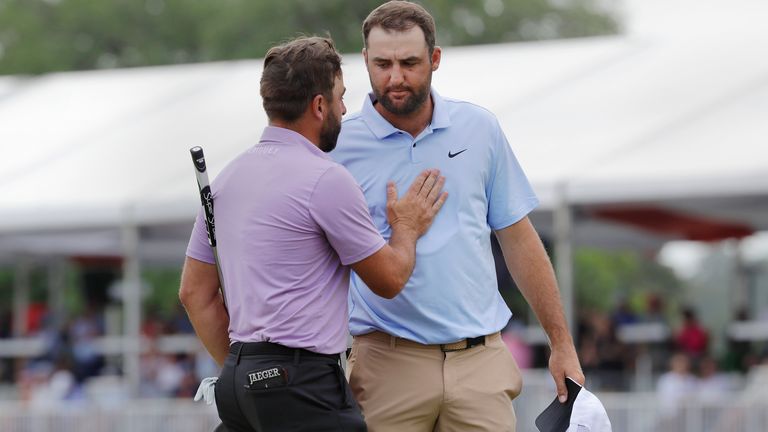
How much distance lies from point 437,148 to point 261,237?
Result: 69 centimetres

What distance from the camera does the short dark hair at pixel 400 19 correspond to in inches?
174

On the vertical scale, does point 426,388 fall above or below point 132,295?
above

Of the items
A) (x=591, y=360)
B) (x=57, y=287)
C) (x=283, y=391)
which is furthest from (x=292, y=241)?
(x=57, y=287)

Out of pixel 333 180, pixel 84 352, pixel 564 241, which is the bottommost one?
pixel 84 352

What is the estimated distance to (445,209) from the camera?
4406 millimetres

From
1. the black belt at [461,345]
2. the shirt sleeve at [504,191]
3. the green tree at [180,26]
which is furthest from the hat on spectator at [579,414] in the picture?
the green tree at [180,26]

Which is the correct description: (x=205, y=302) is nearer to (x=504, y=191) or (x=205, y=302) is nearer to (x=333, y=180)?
(x=333, y=180)

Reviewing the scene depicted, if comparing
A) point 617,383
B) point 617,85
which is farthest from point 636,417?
point 617,85

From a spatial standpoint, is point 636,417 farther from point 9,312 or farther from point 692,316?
point 9,312

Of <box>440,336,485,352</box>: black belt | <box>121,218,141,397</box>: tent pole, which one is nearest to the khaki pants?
<box>440,336,485,352</box>: black belt

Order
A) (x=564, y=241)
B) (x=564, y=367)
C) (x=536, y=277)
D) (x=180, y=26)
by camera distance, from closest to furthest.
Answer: (x=564, y=367) → (x=536, y=277) → (x=564, y=241) → (x=180, y=26)

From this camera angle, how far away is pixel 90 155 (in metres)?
13.5

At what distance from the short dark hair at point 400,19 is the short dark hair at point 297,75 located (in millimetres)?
343

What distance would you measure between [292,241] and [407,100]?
64 cm
